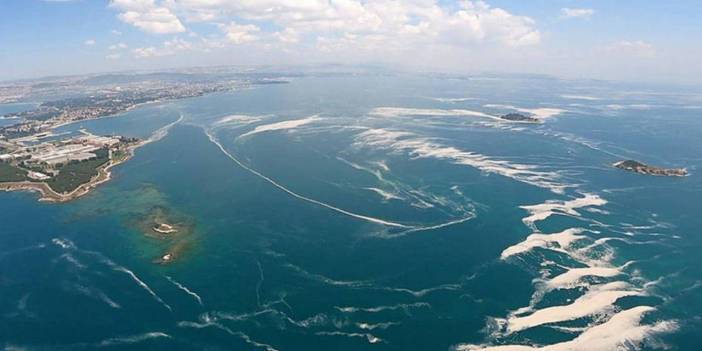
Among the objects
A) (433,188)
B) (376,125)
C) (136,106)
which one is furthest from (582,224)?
(136,106)

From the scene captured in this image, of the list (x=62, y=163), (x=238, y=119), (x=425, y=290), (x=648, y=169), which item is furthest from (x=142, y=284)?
(x=238, y=119)

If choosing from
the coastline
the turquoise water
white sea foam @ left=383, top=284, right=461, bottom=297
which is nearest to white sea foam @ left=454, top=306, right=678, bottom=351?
the turquoise water

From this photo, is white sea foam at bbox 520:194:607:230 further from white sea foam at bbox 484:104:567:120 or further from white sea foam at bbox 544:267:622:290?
white sea foam at bbox 484:104:567:120

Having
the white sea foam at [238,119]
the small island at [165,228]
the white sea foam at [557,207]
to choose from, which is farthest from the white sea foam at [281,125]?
the white sea foam at [557,207]

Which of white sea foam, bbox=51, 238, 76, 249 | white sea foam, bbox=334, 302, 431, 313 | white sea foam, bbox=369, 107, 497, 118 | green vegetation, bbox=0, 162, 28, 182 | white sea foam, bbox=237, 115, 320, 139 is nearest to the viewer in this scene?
white sea foam, bbox=334, 302, 431, 313

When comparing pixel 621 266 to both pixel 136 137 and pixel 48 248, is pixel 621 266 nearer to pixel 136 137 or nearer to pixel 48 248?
pixel 48 248

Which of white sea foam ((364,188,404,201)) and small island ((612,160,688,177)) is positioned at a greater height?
small island ((612,160,688,177))
